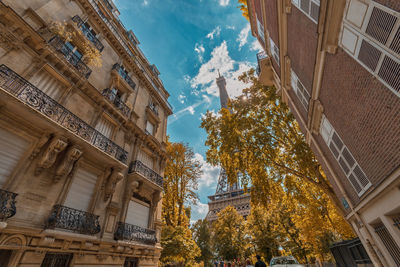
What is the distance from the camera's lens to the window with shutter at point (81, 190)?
25.7 ft

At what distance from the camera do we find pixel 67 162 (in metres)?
7.52

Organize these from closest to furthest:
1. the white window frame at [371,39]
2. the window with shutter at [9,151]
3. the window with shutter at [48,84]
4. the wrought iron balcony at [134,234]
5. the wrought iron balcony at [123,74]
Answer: the white window frame at [371,39], the window with shutter at [9,151], the window with shutter at [48,84], the wrought iron balcony at [134,234], the wrought iron balcony at [123,74]

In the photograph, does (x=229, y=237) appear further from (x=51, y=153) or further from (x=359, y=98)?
(x=359, y=98)

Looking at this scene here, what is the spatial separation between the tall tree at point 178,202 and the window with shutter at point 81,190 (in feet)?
25.2

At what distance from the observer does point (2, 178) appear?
5.86 metres

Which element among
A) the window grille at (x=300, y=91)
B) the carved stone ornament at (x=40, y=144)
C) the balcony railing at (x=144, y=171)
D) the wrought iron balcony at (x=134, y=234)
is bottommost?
the wrought iron balcony at (x=134, y=234)

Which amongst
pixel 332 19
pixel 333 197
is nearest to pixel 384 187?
pixel 332 19

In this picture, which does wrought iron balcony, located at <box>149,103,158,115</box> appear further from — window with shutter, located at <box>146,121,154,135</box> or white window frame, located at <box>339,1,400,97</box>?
white window frame, located at <box>339,1,400,97</box>

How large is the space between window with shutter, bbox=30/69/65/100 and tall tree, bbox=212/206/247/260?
30.2 metres

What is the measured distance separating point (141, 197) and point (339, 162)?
11433mm

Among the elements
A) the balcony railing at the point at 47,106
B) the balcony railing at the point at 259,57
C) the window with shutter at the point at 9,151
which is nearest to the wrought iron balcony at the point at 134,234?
the balcony railing at the point at 47,106

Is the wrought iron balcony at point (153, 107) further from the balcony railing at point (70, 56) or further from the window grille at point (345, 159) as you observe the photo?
the window grille at point (345, 159)

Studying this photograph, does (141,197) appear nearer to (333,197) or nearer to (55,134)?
(55,134)

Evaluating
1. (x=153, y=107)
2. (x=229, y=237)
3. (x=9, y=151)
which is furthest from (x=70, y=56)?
(x=229, y=237)
